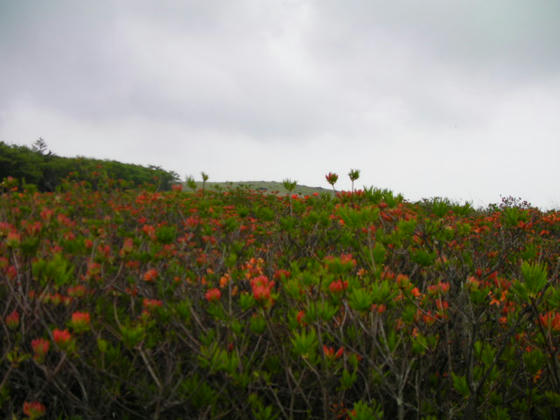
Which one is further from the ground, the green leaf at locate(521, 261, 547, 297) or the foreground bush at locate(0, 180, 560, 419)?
the green leaf at locate(521, 261, 547, 297)

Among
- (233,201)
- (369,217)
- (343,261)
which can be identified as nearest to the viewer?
(343,261)

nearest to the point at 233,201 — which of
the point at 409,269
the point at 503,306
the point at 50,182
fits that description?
the point at 409,269

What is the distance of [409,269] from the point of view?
3.63 meters

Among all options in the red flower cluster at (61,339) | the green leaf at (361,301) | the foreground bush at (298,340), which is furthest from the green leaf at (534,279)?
the red flower cluster at (61,339)

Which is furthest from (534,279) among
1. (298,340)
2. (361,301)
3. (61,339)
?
(61,339)

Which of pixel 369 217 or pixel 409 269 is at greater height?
pixel 369 217

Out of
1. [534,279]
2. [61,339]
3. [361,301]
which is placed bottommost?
[61,339]

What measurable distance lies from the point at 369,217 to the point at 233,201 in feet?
25.4

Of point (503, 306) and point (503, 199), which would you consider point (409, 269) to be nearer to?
point (503, 306)

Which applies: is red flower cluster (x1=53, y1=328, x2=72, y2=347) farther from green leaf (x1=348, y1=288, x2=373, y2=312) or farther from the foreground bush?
green leaf (x1=348, y1=288, x2=373, y2=312)

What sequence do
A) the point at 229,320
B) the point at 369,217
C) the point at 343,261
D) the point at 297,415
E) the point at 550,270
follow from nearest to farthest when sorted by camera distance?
the point at 343,261 → the point at 229,320 → the point at 369,217 → the point at 297,415 → the point at 550,270

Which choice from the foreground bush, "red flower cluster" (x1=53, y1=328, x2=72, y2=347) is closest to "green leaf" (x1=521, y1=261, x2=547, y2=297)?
the foreground bush

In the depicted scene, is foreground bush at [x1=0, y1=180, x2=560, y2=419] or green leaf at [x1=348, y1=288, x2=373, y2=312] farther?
foreground bush at [x1=0, y1=180, x2=560, y2=419]

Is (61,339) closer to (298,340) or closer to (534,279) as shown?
(298,340)
